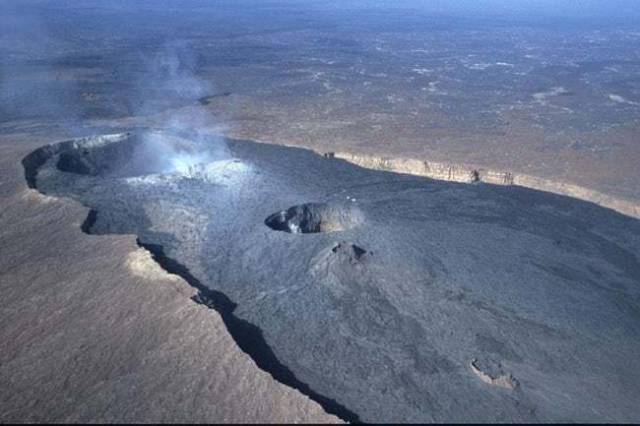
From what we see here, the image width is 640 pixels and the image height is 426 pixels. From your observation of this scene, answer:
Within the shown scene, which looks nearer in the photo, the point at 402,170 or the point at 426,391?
the point at 426,391

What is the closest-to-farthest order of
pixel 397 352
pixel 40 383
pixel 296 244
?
pixel 40 383 → pixel 397 352 → pixel 296 244

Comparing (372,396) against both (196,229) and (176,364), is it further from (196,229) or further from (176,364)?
(196,229)

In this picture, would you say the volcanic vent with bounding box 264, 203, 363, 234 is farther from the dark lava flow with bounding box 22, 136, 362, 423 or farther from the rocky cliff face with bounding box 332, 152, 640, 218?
the rocky cliff face with bounding box 332, 152, 640, 218

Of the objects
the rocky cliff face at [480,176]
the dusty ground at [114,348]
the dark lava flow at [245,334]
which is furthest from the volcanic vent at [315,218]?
the rocky cliff face at [480,176]

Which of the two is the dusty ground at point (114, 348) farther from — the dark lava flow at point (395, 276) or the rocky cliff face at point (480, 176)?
the rocky cliff face at point (480, 176)

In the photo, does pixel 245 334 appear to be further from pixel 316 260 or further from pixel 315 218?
pixel 315 218

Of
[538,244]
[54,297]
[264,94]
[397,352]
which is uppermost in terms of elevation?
[54,297]

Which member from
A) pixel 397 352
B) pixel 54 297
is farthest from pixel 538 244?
pixel 54 297
